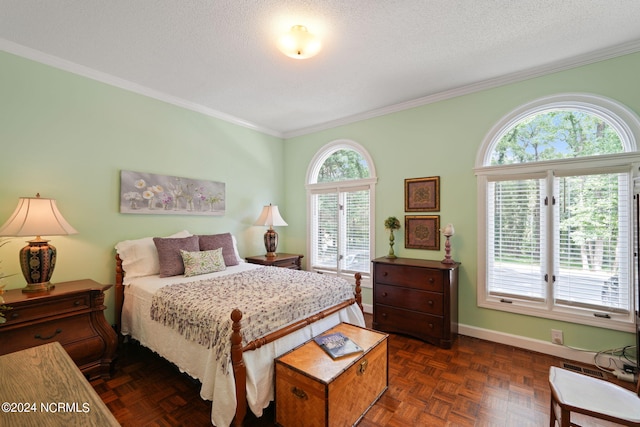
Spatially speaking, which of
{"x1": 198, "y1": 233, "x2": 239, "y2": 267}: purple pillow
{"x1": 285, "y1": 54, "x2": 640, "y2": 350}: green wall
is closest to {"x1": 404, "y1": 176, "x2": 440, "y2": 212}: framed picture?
{"x1": 285, "y1": 54, "x2": 640, "y2": 350}: green wall

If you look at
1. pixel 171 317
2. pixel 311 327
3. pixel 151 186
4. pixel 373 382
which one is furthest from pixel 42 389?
pixel 151 186

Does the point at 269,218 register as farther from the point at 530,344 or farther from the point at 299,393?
the point at 530,344

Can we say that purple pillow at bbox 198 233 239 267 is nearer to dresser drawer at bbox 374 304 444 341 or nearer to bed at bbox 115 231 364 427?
bed at bbox 115 231 364 427

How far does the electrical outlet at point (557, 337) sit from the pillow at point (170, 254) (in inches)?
148

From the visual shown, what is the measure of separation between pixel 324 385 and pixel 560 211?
2.75 meters

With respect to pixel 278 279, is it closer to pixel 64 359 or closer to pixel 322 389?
pixel 322 389

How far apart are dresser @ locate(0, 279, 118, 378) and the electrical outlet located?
4.00 m

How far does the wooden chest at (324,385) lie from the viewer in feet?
5.30

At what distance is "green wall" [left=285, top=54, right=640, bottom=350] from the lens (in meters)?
2.57

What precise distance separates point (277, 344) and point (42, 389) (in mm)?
1273

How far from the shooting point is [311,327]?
2.22 metres

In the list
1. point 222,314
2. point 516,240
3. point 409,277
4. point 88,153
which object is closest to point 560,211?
point 516,240

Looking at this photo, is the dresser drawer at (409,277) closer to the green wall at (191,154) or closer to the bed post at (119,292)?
the green wall at (191,154)

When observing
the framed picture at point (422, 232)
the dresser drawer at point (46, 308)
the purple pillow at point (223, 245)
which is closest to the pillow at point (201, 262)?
the purple pillow at point (223, 245)
